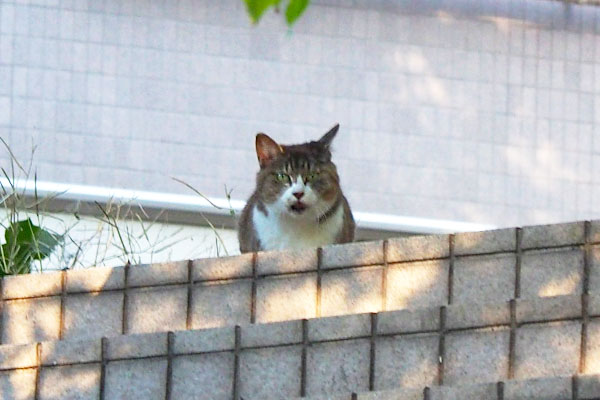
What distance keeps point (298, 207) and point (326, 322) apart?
163 centimetres

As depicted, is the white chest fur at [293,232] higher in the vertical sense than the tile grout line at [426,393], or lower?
higher

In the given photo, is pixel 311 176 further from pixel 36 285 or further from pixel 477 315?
pixel 477 315

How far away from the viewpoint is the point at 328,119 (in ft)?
27.0

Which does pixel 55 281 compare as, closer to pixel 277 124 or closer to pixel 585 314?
pixel 585 314

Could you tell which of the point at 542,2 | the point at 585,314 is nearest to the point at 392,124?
the point at 542,2

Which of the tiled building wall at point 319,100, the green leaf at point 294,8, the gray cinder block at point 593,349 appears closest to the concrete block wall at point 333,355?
the gray cinder block at point 593,349

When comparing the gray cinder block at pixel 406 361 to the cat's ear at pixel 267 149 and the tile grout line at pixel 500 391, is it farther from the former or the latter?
the cat's ear at pixel 267 149

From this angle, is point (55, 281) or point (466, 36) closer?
point (55, 281)

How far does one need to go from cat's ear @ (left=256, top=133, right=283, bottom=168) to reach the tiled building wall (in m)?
2.19

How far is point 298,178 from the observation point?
5.76 m

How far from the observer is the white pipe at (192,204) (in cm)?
782

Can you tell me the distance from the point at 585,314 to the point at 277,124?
453cm

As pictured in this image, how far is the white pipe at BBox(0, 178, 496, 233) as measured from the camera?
7824 mm

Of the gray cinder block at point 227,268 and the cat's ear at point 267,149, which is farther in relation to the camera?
the cat's ear at point 267,149
